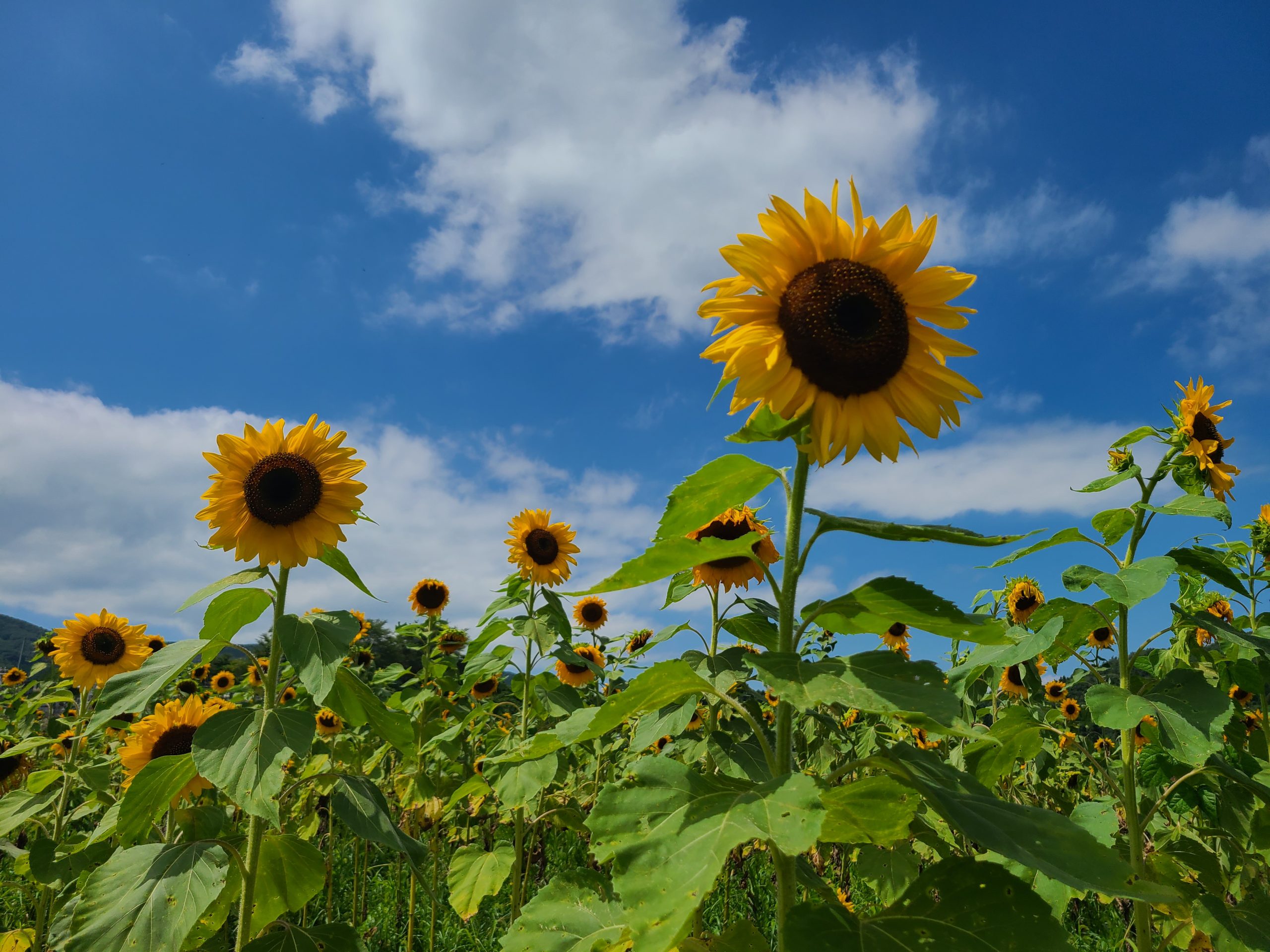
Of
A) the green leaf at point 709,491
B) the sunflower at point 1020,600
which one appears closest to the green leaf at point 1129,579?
the green leaf at point 709,491

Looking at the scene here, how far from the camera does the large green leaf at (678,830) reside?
1.30 metres

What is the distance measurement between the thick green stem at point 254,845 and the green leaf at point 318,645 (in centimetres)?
6

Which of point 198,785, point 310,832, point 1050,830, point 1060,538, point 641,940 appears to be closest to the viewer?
point 641,940

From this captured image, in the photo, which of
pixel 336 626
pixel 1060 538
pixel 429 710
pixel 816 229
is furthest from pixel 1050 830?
pixel 429 710

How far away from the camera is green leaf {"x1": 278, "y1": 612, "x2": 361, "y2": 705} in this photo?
8.59 feet

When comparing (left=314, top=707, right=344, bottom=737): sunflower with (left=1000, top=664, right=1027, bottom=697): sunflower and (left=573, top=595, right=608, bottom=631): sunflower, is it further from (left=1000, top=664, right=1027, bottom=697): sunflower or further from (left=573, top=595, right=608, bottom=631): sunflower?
(left=1000, top=664, right=1027, bottom=697): sunflower

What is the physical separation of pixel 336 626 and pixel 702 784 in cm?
166

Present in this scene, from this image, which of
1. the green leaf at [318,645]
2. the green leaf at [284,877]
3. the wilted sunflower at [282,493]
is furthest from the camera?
the wilted sunflower at [282,493]

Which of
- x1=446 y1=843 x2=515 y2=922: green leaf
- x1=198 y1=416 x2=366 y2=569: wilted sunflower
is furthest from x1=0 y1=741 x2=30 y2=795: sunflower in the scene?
x1=198 y1=416 x2=366 y2=569: wilted sunflower

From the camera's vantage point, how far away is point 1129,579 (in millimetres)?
2984

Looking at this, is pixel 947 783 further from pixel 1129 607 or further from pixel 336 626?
pixel 336 626

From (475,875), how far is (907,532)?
3.76m

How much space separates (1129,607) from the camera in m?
2.86

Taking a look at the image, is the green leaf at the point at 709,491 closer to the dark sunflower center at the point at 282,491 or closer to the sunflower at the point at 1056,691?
the dark sunflower center at the point at 282,491
